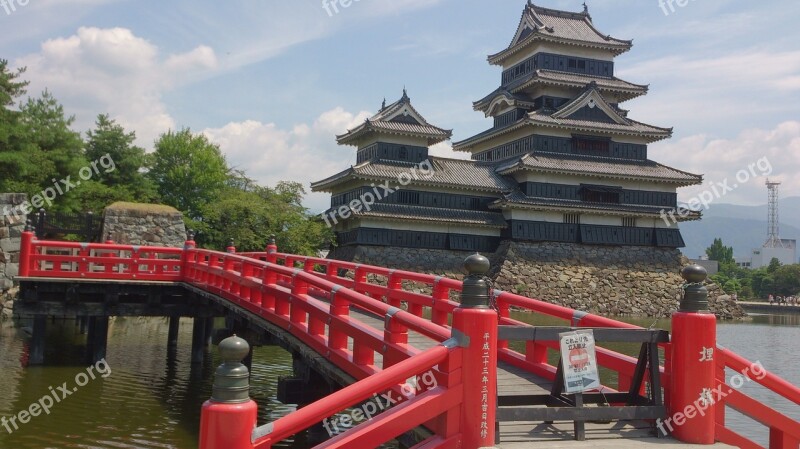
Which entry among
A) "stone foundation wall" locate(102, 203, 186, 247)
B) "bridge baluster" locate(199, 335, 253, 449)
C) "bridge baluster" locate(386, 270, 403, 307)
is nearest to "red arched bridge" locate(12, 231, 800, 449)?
"bridge baluster" locate(199, 335, 253, 449)

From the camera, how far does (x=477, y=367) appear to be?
4.99 m

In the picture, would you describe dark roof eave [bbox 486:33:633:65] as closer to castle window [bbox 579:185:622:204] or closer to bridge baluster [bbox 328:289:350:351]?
castle window [bbox 579:185:622:204]

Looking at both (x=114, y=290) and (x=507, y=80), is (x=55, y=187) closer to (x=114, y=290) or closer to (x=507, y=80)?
(x=114, y=290)

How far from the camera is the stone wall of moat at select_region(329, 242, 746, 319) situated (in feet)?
136

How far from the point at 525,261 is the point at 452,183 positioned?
6656mm

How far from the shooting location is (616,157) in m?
45.7

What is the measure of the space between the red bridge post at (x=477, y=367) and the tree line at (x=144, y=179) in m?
28.3

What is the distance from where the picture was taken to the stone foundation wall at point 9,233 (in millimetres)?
21062

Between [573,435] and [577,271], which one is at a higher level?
[577,271]

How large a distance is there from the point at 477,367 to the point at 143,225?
23919mm
